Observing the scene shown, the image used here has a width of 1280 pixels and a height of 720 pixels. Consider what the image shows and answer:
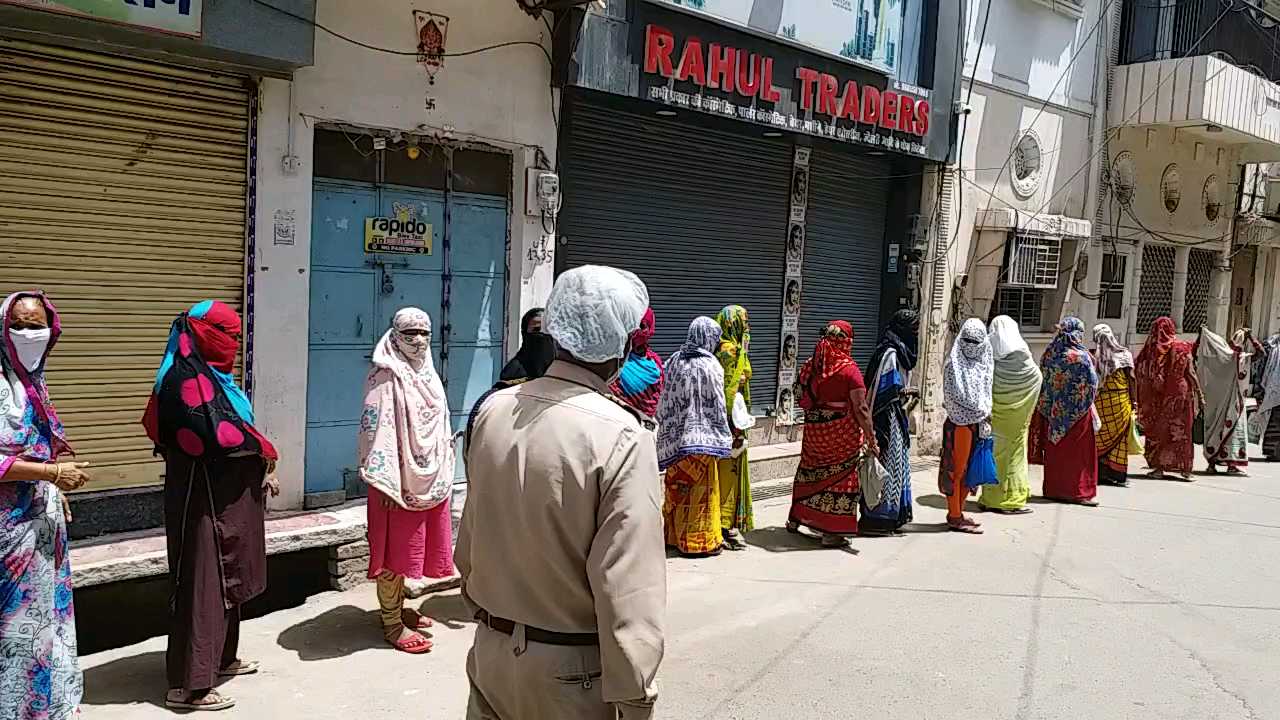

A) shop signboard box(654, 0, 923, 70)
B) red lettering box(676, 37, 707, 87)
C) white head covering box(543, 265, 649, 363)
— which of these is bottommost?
white head covering box(543, 265, 649, 363)

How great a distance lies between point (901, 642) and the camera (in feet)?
16.8

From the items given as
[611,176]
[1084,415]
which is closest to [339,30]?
[611,176]

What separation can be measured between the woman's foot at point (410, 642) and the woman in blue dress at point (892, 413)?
369 cm

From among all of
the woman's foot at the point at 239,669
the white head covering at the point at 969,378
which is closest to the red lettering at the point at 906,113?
the white head covering at the point at 969,378

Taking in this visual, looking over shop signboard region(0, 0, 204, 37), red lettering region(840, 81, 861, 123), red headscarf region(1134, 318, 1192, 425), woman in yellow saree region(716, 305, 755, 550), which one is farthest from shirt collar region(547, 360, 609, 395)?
red headscarf region(1134, 318, 1192, 425)

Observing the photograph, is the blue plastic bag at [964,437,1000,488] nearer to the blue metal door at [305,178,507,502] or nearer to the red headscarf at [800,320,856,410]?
the red headscarf at [800,320,856,410]

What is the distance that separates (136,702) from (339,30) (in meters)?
4.04

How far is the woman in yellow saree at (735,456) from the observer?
6.85 m

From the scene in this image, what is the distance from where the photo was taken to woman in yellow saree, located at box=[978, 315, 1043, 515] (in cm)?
818

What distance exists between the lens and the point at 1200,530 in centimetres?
806

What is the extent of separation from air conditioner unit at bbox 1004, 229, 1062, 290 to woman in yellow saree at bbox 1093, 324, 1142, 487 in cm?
183

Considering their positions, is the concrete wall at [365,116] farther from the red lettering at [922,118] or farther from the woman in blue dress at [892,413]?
the red lettering at [922,118]

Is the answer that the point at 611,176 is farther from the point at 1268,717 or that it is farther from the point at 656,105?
the point at 1268,717

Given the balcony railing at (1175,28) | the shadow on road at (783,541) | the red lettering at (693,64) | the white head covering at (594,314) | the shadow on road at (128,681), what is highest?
the balcony railing at (1175,28)
